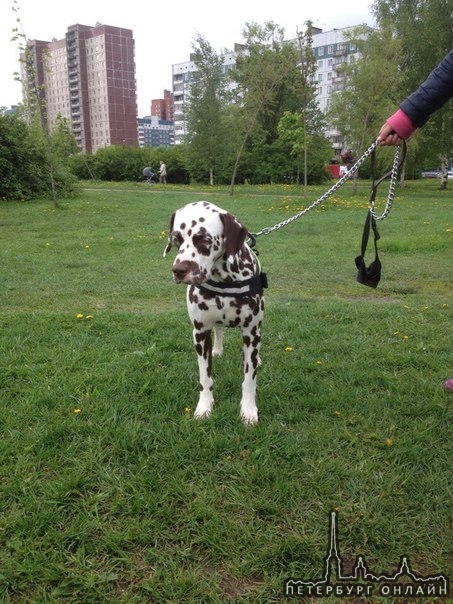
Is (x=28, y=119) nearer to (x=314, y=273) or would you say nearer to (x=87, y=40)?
(x=314, y=273)

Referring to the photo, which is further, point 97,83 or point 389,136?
point 97,83

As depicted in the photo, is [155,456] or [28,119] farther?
[28,119]

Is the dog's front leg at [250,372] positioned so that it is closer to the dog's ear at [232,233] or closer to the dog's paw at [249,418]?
the dog's paw at [249,418]

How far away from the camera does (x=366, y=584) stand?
2.41 meters

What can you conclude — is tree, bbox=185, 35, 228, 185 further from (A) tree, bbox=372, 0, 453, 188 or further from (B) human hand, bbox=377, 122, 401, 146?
(B) human hand, bbox=377, 122, 401, 146

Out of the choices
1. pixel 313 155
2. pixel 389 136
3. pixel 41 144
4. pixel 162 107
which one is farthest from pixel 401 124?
pixel 162 107

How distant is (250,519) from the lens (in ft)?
9.12

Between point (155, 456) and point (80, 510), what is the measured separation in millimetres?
599

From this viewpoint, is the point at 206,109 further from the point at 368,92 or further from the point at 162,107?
the point at 162,107

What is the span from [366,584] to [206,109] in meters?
38.8

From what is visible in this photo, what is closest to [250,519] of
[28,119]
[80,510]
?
[80,510]

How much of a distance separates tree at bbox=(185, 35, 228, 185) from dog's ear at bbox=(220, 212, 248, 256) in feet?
120

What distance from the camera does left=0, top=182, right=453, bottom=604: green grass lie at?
8.23 feet

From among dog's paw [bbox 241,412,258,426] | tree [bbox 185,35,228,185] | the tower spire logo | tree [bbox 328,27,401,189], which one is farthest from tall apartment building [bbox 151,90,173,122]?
the tower spire logo
